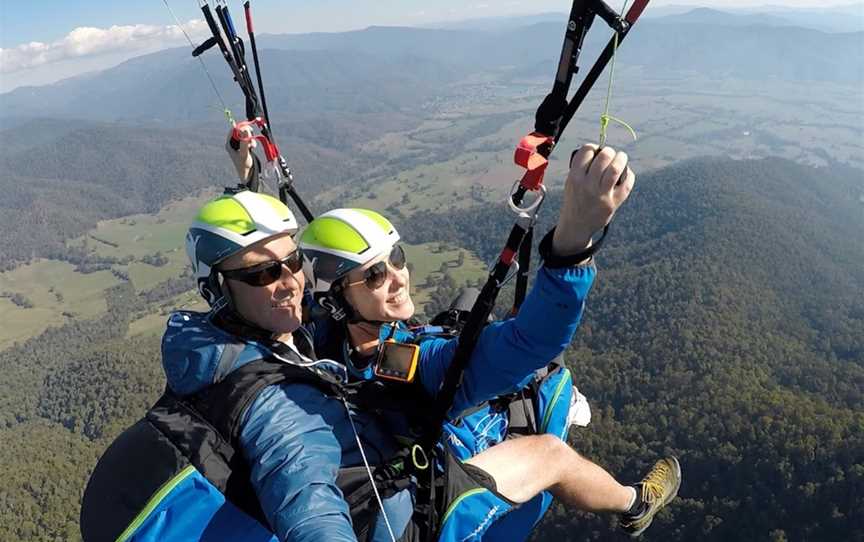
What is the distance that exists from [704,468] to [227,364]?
35.1m

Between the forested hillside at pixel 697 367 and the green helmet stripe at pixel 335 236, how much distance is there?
1162 inches

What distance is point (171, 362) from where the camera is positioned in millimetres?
2246

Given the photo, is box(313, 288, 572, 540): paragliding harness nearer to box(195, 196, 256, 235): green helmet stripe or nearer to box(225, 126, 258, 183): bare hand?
box(195, 196, 256, 235): green helmet stripe

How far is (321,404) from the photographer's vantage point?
2.30 meters

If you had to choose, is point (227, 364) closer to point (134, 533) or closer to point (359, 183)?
point (134, 533)

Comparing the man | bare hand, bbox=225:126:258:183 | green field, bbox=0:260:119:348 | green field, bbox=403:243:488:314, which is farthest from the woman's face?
green field, bbox=0:260:119:348

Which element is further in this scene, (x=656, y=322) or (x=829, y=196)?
(x=829, y=196)

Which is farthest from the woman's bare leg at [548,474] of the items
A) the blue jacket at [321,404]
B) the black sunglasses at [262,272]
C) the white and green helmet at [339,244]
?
the black sunglasses at [262,272]

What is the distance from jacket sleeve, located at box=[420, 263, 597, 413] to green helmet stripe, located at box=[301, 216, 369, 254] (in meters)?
0.66

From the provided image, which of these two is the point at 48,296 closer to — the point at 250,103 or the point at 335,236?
the point at 250,103

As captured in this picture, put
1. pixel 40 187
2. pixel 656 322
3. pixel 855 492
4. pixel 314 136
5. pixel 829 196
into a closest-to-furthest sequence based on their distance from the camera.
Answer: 1. pixel 855 492
2. pixel 656 322
3. pixel 829 196
4. pixel 40 187
5. pixel 314 136

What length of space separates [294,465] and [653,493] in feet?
9.51

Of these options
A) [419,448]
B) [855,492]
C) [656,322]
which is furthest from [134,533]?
[656,322]

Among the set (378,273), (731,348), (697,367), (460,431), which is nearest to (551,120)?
(378,273)
